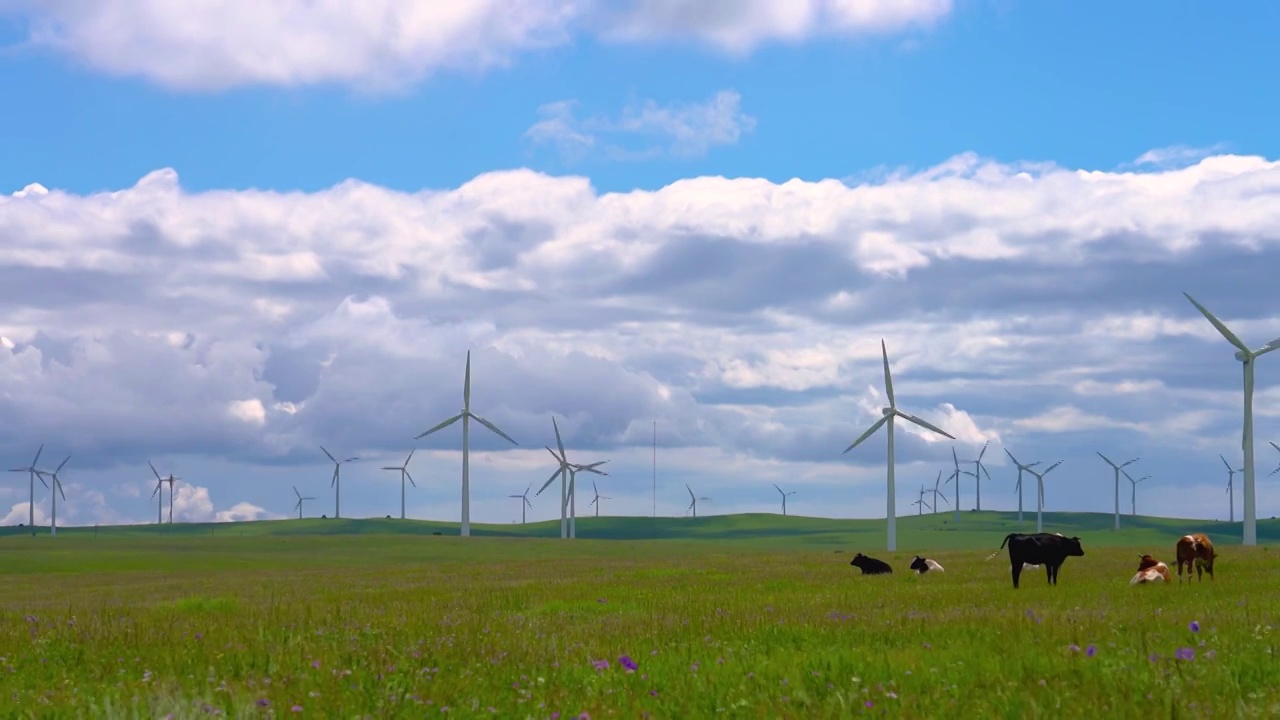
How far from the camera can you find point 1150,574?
24.3 meters

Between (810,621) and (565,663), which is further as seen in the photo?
(810,621)

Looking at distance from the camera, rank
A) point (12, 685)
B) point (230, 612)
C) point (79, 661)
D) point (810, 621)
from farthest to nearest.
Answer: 1. point (230, 612)
2. point (810, 621)
3. point (79, 661)
4. point (12, 685)

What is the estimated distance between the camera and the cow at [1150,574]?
23.9 meters

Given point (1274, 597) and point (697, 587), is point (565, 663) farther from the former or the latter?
point (697, 587)

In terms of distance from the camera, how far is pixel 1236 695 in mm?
8023

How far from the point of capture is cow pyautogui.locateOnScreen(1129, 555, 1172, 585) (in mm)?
23891

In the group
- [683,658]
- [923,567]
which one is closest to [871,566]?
[923,567]

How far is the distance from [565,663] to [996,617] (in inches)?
249

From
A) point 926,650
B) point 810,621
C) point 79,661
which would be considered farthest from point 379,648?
point 810,621

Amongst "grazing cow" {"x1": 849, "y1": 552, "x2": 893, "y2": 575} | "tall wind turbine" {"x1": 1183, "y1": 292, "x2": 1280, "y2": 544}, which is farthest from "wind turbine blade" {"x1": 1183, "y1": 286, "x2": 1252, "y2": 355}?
"grazing cow" {"x1": 849, "y1": 552, "x2": 893, "y2": 575}

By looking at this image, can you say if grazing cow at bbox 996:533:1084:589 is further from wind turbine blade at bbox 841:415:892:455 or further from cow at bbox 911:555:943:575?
wind turbine blade at bbox 841:415:892:455

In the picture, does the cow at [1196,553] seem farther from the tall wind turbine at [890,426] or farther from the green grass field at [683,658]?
the tall wind turbine at [890,426]

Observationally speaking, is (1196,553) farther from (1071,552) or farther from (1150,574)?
(1071,552)

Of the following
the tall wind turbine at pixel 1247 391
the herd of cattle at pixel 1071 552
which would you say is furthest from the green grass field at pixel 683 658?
the tall wind turbine at pixel 1247 391
